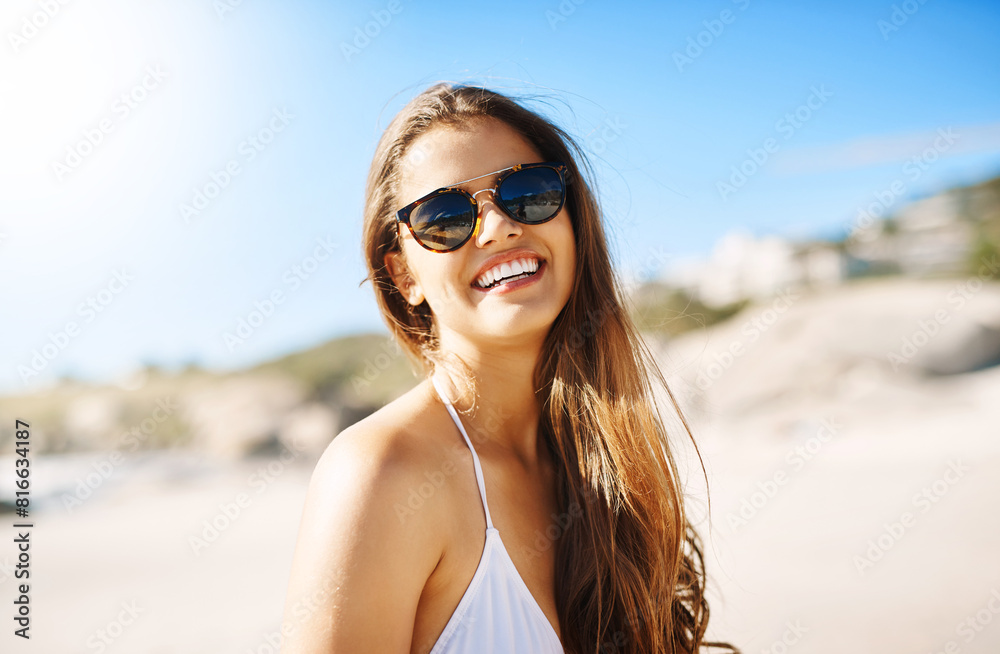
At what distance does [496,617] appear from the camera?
1729mm

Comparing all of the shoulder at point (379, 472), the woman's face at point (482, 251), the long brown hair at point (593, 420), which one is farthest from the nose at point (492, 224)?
the shoulder at point (379, 472)

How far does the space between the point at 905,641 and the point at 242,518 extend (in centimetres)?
1031

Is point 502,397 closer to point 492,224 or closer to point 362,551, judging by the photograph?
point 492,224

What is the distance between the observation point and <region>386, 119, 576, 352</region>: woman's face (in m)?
2.14

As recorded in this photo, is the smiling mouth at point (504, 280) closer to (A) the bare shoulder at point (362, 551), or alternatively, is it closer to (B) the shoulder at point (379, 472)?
(B) the shoulder at point (379, 472)

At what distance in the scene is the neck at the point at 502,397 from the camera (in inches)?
88.0

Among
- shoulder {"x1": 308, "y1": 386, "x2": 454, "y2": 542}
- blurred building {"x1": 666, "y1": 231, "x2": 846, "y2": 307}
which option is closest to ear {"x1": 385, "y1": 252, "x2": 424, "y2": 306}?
shoulder {"x1": 308, "y1": 386, "x2": 454, "y2": 542}

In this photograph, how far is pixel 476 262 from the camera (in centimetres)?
216

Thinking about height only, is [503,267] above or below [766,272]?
below

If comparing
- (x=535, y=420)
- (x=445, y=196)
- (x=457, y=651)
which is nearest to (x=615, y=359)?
(x=535, y=420)

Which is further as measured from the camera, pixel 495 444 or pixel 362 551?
pixel 495 444

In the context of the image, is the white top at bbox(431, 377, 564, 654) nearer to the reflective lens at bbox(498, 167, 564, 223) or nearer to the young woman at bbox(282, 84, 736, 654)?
the young woman at bbox(282, 84, 736, 654)

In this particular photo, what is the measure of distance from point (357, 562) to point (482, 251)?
43.9 inches

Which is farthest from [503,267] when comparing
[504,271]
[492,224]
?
[492,224]
